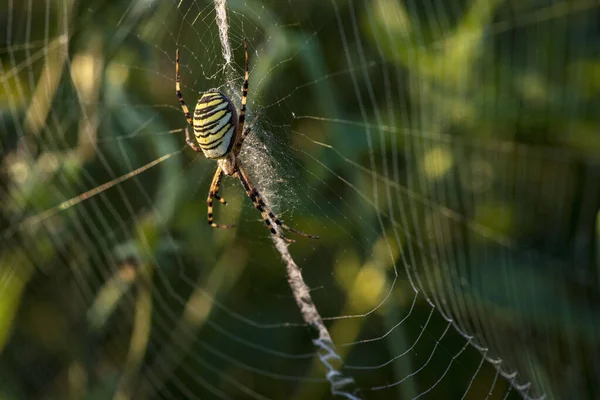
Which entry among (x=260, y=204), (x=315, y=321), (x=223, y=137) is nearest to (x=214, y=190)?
(x=260, y=204)

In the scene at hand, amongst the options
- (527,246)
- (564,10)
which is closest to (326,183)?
(527,246)

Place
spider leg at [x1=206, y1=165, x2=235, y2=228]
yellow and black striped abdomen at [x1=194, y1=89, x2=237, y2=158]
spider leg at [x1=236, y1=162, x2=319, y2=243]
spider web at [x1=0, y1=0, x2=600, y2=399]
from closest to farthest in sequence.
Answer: spider web at [x1=0, y1=0, x2=600, y2=399], yellow and black striped abdomen at [x1=194, y1=89, x2=237, y2=158], spider leg at [x1=236, y1=162, x2=319, y2=243], spider leg at [x1=206, y1=165, x2=235, y2=228]

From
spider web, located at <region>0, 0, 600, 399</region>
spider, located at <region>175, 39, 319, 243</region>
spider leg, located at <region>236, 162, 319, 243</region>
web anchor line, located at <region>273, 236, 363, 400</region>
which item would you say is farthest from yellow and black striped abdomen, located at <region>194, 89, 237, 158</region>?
web anchor line, located at <region>273, 236, 363, 400</region>

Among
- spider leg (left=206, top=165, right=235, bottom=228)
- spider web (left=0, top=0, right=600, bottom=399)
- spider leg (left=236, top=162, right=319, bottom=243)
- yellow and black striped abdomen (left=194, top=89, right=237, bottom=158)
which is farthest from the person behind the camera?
spider leg (left=206, top=165, right=235, bottom=228)

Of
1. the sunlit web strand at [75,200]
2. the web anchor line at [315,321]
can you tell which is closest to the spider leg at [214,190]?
the sunlit web strand at [75,200]

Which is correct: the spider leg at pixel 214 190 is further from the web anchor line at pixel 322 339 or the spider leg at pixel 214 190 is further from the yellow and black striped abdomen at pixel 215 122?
the web anchor line at pixel 322 339

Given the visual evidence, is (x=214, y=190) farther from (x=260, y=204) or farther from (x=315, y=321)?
(x=315, y=321)

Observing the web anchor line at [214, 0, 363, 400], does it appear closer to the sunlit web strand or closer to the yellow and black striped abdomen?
the yellow and black striped abdomen
